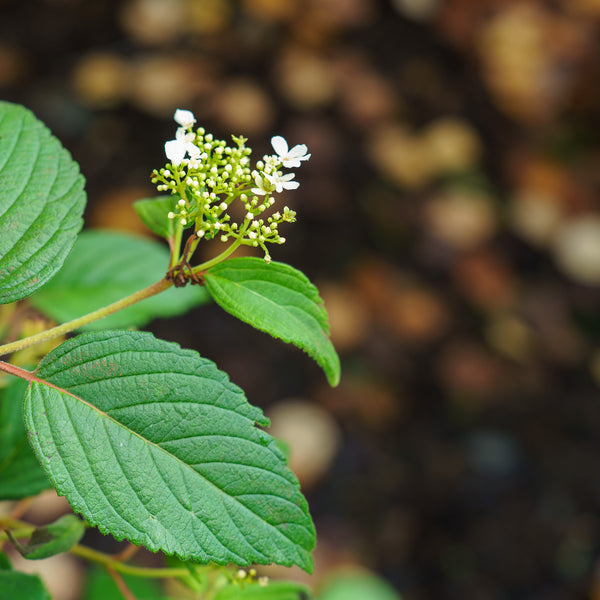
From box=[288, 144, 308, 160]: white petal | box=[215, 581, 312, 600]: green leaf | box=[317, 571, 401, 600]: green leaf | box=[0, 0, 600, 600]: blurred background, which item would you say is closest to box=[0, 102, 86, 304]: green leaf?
box=[288, 144, 308, 160]: white petal

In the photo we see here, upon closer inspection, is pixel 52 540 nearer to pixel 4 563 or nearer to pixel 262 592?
pixel 4 563

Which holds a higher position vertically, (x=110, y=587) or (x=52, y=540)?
(x=52, y=540)

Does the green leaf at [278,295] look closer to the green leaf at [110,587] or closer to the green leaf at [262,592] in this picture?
the green leaf at [262,592]

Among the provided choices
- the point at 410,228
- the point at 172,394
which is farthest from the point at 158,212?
the point at 410,228

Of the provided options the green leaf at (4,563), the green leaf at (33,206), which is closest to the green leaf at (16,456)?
the green leaf at (4,563)

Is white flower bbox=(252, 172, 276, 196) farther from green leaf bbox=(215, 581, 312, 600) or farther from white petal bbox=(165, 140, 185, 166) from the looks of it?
green leaf bbox=(215, 581, 312, 600)

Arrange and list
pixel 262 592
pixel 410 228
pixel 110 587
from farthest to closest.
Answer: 1. pixel 410 228
2. pixel 110 587
3. pixel 262 592

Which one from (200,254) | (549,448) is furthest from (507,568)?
(200,254)
